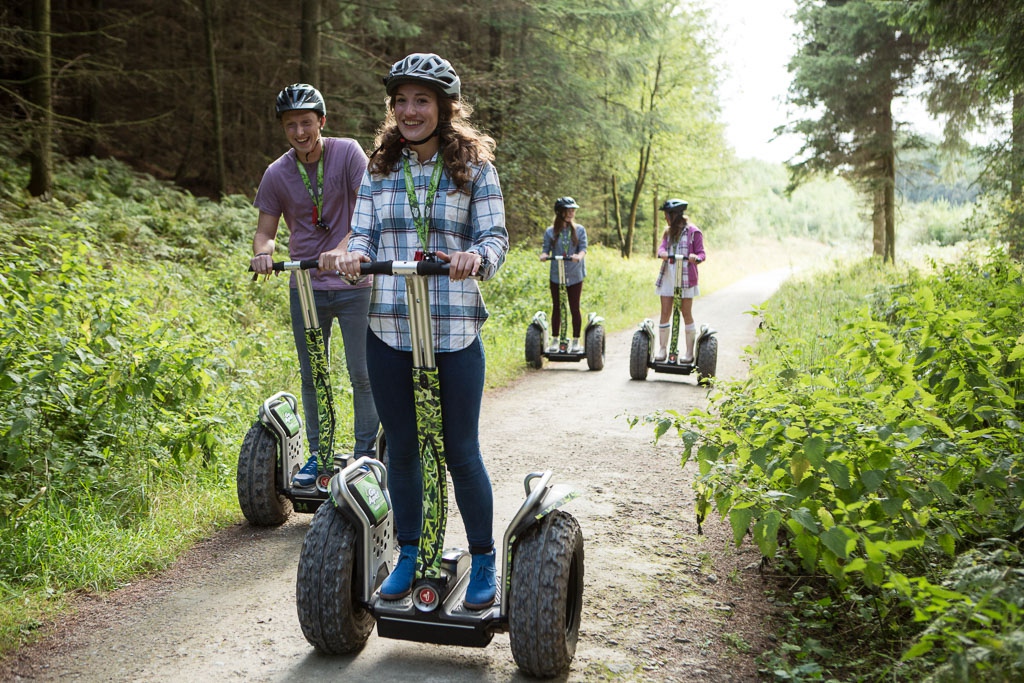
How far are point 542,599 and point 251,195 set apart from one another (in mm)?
15378

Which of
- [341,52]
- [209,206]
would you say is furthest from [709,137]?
[209,206]

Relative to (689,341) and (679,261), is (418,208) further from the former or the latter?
(689,341)

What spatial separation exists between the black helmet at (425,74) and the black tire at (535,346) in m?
7.58

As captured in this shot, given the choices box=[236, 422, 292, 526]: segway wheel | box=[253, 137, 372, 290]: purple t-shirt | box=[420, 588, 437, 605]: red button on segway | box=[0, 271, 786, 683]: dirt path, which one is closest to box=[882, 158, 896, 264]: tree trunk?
box=[0, 271, 786, 683]: dirt path

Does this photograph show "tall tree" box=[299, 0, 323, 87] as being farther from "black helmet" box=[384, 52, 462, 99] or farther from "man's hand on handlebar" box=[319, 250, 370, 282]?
"man's hand on handlebar" box=[319, 250, 370, 282]

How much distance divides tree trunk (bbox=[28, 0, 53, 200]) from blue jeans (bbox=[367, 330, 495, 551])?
29.3 ft

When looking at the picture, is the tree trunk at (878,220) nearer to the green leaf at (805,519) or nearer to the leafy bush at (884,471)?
the leafy bush at (884,471)

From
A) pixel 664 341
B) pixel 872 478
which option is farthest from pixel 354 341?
pixel 664 341

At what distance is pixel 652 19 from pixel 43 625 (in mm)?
17409

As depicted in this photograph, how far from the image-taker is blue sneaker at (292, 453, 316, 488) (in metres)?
4.62

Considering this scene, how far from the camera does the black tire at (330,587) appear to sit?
9.86 feet

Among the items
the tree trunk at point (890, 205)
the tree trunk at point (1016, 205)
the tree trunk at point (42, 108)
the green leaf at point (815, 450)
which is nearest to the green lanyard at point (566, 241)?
the tree trunk at point (1016, 205)

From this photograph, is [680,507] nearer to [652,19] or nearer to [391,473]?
[391,473]

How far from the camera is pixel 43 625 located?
349cm
